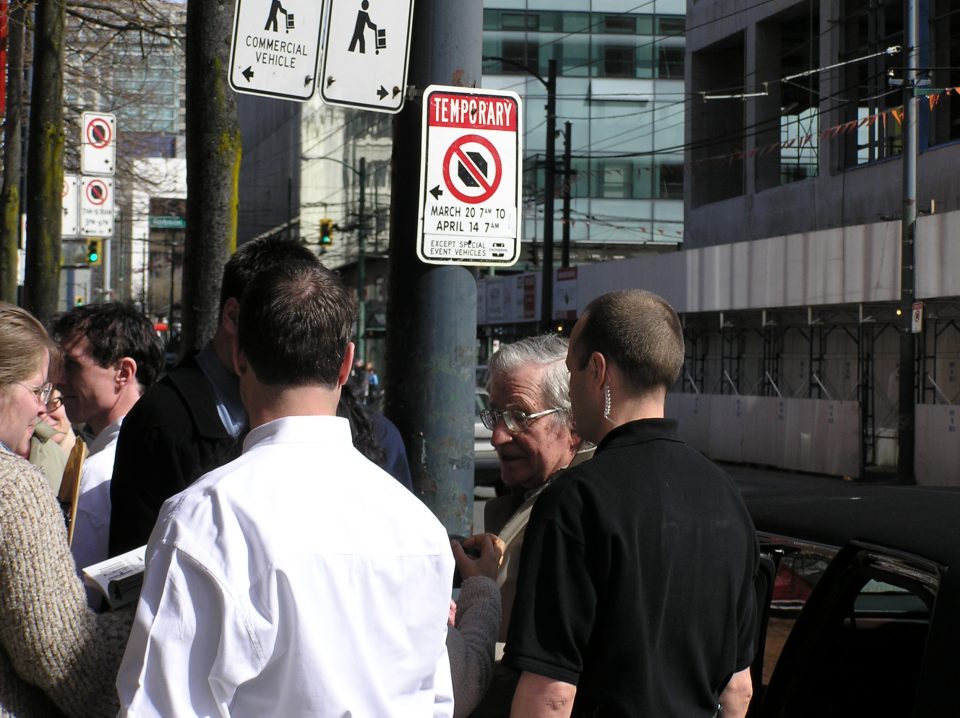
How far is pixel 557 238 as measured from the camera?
57.6 metres

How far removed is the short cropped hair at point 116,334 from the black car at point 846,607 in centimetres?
220

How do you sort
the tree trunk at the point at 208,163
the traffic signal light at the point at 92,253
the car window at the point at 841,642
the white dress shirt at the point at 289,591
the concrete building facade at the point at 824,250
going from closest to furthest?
the white dress shirt at the point at 289,591 < the car window at the point at 841,642 < the tree trunk at the point at 208,163 < the concrete building facade at the point at 824,250 < the traffic signal light at the point at 92,253

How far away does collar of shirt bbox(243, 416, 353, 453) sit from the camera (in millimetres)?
2211

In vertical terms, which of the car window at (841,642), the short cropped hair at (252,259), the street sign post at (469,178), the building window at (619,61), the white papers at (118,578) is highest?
the building window at (619,61)

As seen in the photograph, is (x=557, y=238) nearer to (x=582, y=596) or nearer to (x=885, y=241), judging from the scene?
(x=885, y=241)

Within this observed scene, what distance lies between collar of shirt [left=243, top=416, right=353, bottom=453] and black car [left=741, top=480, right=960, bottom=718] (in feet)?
5.13

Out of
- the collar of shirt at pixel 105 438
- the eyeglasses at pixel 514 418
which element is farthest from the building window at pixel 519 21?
the eyeglasses at pixel 514 418

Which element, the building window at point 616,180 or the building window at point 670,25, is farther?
the building window at point 670,25

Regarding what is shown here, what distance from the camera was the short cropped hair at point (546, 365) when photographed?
3.98m

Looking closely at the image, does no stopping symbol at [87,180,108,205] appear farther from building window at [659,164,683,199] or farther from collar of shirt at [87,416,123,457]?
building window at [659,164,683,199]

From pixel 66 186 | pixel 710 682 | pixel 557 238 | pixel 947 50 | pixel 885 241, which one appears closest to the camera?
pixel 710 682

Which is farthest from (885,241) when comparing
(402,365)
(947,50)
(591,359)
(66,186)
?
(591,359)

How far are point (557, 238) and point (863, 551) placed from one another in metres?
54.8

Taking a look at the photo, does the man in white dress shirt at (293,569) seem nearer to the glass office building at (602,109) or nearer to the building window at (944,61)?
the building window at (944,61)
